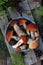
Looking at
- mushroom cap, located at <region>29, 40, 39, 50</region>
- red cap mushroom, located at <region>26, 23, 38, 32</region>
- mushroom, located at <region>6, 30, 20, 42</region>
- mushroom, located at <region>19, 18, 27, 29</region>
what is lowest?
mushroom cap, located at <region>29, 40, 39, 50</region>

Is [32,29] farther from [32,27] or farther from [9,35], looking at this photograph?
[9,35]

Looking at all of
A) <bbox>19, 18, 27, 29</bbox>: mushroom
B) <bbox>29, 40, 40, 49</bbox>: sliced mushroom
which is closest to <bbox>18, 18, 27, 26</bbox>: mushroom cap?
<bbox>19, 18, 27, 29</bbox>: mushroom

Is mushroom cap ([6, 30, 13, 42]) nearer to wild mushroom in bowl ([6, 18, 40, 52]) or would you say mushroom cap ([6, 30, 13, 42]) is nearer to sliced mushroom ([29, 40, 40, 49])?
wild mushroom in bowl ([6, 18, 40, 52])

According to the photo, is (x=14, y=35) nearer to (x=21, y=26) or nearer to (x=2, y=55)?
(x=21, y=26)

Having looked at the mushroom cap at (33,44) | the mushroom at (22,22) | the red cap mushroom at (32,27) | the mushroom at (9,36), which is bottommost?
the mushroom cap at (33,44)

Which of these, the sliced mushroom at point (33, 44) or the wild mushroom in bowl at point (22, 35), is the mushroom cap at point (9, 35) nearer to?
the wild mushroom in bowl at point (22, 35)

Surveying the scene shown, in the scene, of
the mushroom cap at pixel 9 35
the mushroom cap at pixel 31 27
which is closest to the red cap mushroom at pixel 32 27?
the mushroom cap at pixel 31 27

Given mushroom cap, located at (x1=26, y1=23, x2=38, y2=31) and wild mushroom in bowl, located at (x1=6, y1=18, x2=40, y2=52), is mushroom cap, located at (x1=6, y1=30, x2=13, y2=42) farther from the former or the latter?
mushroom cap, located at (x1=26, y1=23, x2=38, y2=31)

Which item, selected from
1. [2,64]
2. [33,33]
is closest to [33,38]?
[33,33]

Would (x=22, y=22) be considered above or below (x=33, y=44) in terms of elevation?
above

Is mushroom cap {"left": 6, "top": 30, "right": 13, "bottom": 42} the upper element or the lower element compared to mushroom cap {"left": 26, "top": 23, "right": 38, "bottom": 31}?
lower

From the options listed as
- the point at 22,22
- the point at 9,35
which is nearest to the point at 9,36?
the point at 9,35
